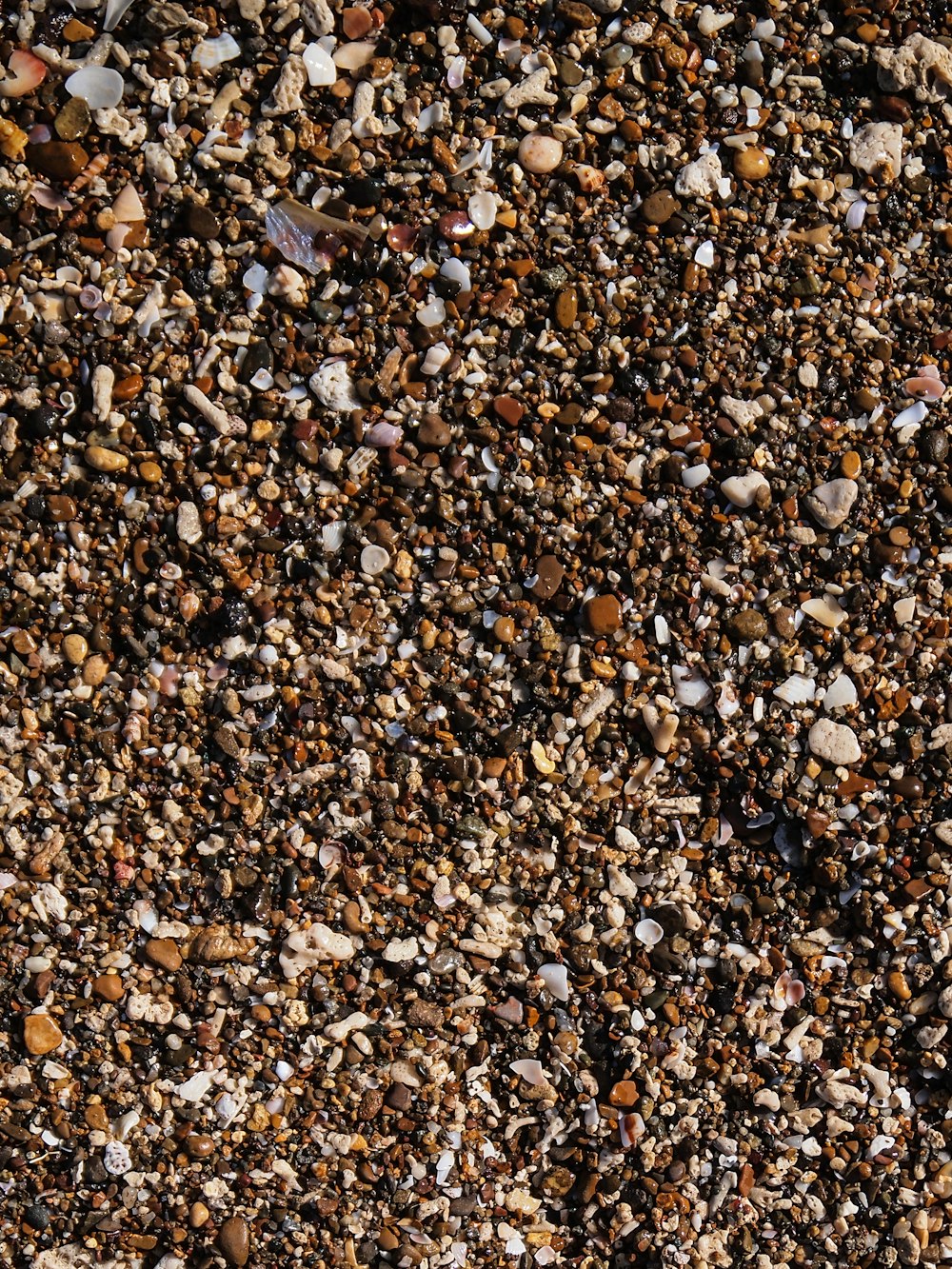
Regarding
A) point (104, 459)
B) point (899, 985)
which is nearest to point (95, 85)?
point (104, 459)

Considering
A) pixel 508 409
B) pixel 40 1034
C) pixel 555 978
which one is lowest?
pixel 40 1034

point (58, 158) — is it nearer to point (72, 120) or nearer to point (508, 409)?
point (72, 120)

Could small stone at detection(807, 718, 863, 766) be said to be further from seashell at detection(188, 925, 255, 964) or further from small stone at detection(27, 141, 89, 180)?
small stone at detection(27, 141, 89, 180)

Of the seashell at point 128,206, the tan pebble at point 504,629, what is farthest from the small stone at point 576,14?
the tan pebble at point 504,629

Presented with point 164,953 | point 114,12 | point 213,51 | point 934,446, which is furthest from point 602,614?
point 114,12

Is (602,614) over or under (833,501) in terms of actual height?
under

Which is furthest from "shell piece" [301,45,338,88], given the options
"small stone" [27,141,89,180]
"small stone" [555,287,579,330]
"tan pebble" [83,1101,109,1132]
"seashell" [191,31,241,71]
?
"tan pebble" [83,1101,109,1132]

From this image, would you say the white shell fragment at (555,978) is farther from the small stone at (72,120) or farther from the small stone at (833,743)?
the small stone at (72,120)

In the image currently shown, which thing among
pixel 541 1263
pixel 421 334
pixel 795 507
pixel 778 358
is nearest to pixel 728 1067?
pixel 541 1263
